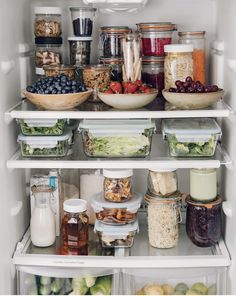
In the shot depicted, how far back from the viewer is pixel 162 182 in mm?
2043

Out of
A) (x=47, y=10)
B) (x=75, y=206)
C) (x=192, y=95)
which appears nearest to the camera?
(x=192, y=95)

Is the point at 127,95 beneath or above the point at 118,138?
above

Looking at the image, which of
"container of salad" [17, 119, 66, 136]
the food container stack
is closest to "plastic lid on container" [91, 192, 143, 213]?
the food container stack

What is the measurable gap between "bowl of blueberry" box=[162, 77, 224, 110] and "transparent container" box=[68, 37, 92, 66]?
14.7 inches

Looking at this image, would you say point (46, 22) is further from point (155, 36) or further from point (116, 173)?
point (116, 173)

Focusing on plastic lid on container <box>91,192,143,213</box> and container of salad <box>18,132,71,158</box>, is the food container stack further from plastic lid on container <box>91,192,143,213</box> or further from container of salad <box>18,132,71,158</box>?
container of salad <box>18,132,71,158</box>

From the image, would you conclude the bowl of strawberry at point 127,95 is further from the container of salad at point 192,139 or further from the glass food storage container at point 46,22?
the glass food storage container at point 46,22

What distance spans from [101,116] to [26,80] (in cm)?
42

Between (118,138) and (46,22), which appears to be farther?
(46,22)

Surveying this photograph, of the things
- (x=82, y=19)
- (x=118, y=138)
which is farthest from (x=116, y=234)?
(x=82, y=19)

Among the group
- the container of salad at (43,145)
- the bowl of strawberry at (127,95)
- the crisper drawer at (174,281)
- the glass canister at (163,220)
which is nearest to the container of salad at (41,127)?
the container of salad at (43,145)

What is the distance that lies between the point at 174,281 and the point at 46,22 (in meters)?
0.98

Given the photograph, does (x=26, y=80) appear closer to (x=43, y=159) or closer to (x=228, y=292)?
(x=43, y=159)

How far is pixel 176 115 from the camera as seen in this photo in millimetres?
1889
